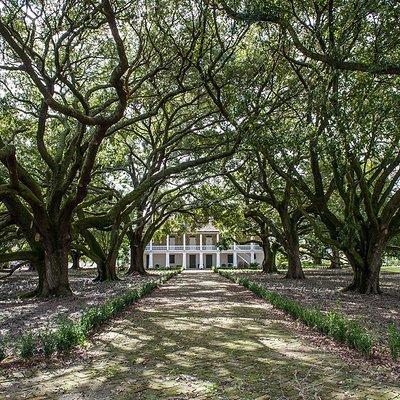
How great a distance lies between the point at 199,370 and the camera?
19.0 feet

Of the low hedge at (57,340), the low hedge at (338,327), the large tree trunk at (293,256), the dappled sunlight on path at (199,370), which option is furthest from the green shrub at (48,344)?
the large tree trunk at (293,256)

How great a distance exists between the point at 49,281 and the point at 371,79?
11.1 m

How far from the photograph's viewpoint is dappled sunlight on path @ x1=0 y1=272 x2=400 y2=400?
487cm

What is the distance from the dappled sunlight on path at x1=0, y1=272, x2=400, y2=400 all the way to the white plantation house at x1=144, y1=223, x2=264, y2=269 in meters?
51.4

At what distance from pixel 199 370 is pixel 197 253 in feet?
183

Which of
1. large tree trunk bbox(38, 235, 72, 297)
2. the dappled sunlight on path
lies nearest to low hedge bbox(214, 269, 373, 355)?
the dappled sunlight on path

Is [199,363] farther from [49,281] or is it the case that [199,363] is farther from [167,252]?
[167,252]

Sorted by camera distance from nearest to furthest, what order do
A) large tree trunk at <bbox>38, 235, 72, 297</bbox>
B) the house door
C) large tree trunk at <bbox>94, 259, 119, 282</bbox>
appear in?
1. large tree trunk at <bbox>38, 235, 72, 297</bbox>
2. large tree trunk at <bbox>94, 259, 119, 282</bbox>
3. the house door

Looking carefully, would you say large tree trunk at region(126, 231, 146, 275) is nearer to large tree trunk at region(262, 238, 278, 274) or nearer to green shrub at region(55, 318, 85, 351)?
large tree trunk at region(262, 238, 278, 274)

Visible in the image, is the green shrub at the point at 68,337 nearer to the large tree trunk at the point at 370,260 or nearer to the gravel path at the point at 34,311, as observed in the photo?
the gravel path at the point at 34,311

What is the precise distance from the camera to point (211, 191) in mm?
27719

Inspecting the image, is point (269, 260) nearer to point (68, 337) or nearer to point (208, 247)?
point (208, 247)

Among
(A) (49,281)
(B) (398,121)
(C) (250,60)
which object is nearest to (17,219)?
(A) (49,281)

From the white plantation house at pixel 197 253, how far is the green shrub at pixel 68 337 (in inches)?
2079
